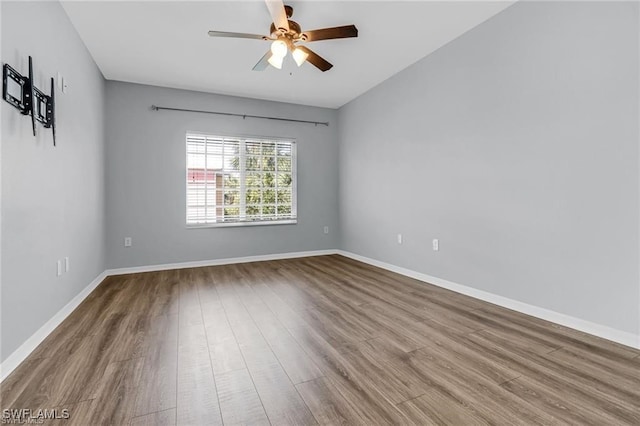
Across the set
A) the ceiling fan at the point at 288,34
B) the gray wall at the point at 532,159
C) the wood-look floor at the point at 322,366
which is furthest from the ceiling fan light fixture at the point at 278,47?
the wood-look floor at the point at 322,366

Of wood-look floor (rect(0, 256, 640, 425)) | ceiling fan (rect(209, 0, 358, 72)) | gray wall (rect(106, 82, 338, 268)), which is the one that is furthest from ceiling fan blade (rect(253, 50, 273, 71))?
wood-look floor (rect(0, 256, 640, 425))

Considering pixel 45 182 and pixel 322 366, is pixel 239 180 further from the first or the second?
pixel 322 366

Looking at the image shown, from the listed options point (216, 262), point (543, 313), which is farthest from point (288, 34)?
point (216, 262)

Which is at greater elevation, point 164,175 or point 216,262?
point 164,175

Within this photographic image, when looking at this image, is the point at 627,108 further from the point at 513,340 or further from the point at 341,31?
the point at 341,31

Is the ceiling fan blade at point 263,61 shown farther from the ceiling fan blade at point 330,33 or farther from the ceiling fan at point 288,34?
the ceiling fan blade at point 330,33

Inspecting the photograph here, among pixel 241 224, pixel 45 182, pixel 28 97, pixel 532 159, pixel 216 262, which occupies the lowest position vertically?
pixel 216 262

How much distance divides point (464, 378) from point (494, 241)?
162cm

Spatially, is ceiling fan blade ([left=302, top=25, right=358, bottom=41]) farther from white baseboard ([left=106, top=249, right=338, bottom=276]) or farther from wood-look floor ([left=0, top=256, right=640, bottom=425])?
white baseboard ([left=106, top=249, right=338, bottom=276])

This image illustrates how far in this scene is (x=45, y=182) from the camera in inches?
87.1

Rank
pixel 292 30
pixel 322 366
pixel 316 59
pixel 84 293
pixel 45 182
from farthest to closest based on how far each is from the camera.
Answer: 1. pixel 84 293
2. pixel 316 59
3. pixel 292 30
4. pixel 45 182
5. pixel 322 366

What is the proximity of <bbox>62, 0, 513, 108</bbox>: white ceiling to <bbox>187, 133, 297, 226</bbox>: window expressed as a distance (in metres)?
0.89

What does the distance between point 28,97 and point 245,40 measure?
194 centimetres

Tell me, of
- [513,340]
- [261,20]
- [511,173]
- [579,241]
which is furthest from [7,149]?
[579,241]
